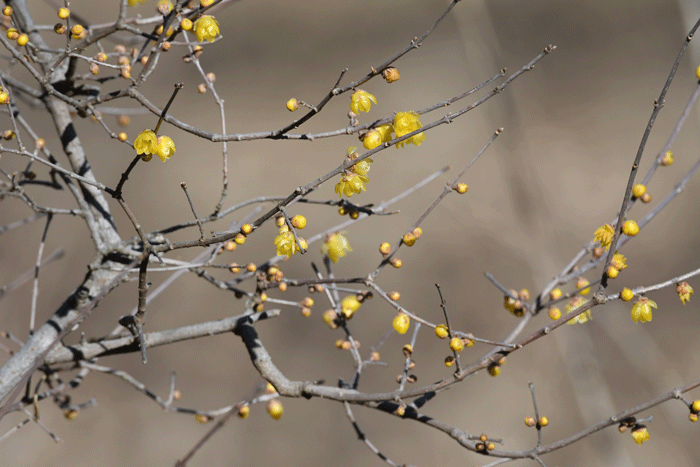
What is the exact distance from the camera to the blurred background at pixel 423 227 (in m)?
3.60

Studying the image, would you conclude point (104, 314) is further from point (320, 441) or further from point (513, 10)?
point (513, 10)

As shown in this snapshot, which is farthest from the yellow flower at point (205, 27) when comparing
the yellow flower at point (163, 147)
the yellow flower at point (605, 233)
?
the yellow flower at point (605, 233)

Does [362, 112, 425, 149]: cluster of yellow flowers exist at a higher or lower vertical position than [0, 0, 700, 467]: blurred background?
lower

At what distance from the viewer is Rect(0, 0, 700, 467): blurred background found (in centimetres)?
360

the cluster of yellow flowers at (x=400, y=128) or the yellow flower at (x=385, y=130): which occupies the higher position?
the yellow flower at (x=385, y=130)

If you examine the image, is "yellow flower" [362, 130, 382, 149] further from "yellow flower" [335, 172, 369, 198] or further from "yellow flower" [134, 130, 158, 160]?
"yellow flower" [134, 130, 158, 160]

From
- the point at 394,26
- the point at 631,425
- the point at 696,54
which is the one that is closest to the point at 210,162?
the point at 394,26

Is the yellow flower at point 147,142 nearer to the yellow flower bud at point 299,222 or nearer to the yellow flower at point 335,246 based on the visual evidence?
the yellow flower bud at point 299,222

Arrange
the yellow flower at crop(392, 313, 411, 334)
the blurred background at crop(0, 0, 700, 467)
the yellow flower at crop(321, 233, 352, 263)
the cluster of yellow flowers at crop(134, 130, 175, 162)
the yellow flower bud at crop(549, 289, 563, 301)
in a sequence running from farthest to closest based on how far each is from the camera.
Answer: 1. the blurred background at crop(0, 0, 700, 467)
2. the yellow flower at crop(321, 233, 352, 263)
3. the yellow flower bud at crop(549, 289, 563, 301)
4. the yellow flower at crop(392, 313, 411, 334)
5. the cluster of yellow flowers at crop(134, 130, 175, 162)

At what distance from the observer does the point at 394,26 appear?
18.1 ft

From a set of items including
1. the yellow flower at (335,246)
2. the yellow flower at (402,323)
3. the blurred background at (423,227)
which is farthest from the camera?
the blurred background at (423,227)

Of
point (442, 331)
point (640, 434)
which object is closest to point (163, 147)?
point (442, 331)

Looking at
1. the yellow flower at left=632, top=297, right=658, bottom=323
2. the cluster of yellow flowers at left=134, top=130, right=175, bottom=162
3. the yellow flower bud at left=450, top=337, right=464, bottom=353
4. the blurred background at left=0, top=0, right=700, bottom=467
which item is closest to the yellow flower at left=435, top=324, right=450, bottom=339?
the yellow flower bud at left=450, top=337, right=464, bottom=353

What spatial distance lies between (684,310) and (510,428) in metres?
1.68
